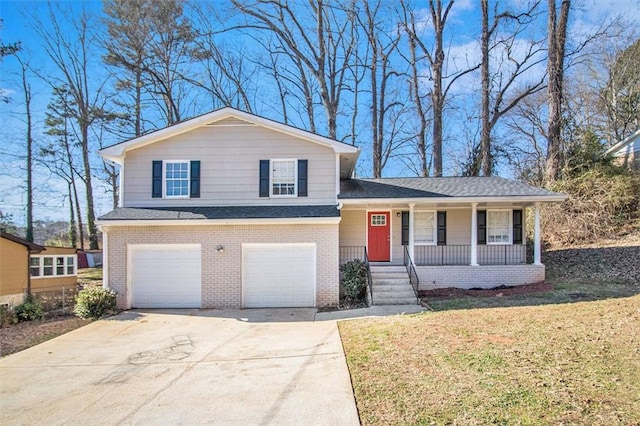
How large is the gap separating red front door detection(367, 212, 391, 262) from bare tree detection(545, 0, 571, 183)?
31.2 feet

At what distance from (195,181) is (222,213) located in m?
1.75

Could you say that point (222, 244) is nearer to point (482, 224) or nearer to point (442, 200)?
point (442, 200)

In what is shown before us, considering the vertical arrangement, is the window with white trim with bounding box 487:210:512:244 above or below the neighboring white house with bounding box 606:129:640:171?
below

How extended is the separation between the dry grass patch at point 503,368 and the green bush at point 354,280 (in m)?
3.25

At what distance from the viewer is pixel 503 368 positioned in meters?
5.34

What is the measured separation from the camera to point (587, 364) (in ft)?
17.3

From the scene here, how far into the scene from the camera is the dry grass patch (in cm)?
420

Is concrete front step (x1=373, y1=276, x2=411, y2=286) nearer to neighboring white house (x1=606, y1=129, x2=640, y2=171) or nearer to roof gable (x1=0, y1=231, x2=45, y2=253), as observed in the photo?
roof gable (x1=0, y1=231, x2=45, y2=253)

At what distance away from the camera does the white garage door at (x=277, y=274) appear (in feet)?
38.4

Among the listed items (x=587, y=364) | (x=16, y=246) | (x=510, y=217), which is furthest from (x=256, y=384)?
(x=16, y=246)

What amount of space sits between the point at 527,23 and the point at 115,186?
28.7 meters

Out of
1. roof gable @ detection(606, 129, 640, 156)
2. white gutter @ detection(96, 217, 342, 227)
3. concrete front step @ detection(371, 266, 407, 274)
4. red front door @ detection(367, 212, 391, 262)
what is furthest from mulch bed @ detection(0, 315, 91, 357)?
roof gable @ detection(606, 129, 640, 156)

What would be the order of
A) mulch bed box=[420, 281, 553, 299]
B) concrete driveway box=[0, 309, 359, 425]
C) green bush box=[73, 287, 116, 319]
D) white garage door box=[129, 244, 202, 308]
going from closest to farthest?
concrete driveway box=[0, 309, 359, 425] → green bush box=[73, 287, 116, 319] → mulch bed box=[420, 281, 553, 299] → white garage door box=[129, 244, 202, 308]

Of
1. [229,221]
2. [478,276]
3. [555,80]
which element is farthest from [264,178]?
[555,80]
